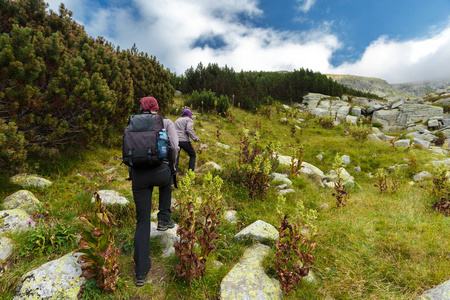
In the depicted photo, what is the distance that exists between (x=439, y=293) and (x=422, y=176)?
7.73 meters

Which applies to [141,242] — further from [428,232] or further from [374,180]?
[374,180]

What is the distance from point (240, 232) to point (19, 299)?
343 centimetres

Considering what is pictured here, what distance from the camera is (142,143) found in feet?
10.0

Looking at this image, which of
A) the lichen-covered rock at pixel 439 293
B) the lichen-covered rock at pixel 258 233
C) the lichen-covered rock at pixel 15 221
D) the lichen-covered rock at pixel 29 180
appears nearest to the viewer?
the lichen-covered rock at pixel 439 293

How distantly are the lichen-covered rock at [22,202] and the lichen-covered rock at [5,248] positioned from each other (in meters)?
0.85

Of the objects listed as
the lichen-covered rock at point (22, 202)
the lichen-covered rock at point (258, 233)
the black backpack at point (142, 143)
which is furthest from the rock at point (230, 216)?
the lichen-covered rock at point (22, 202)

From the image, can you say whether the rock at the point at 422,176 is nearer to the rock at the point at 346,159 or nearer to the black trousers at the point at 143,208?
the rock at the point at 346,159

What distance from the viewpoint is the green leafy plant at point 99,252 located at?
8.61ft

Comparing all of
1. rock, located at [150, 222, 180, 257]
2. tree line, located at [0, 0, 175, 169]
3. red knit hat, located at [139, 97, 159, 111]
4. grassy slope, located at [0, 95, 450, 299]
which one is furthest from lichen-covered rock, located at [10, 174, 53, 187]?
red knit hat, located at [139, 97, 159, 111]

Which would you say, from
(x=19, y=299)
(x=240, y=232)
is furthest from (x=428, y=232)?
(x=19, y=299)

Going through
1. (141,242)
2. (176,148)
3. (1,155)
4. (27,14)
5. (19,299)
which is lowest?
(19,299)

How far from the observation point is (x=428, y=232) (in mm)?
4176

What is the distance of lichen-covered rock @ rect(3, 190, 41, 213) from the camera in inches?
158

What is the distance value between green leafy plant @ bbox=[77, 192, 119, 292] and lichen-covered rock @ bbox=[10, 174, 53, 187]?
3512mm
